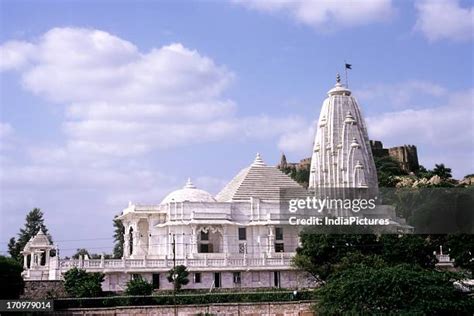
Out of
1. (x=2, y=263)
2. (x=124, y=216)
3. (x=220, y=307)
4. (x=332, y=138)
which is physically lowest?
(x=220, y=307)

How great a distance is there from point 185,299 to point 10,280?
10.1 meters

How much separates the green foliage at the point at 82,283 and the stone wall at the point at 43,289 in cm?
53

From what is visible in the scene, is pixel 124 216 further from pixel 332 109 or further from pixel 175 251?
pixel 332 109

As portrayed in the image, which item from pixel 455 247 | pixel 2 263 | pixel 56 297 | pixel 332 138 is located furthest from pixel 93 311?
pixel 332 138

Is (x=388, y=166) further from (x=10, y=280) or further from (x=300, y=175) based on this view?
(x=10, y=280)

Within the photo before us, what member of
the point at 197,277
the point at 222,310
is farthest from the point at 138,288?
the point at 197,277

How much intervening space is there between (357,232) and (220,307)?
429 inches

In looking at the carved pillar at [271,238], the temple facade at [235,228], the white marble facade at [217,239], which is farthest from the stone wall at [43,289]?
the carved pillar at [271,238]

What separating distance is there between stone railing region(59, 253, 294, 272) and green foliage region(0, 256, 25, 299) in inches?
187

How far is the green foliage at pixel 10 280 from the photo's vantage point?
42.8m

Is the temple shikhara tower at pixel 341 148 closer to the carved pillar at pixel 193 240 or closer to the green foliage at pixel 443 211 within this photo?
the green foliage at pixel 443 211

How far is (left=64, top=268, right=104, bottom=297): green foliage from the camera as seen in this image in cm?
4497

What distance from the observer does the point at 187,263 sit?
168 ft

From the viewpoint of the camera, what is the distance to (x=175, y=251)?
5641 cm
